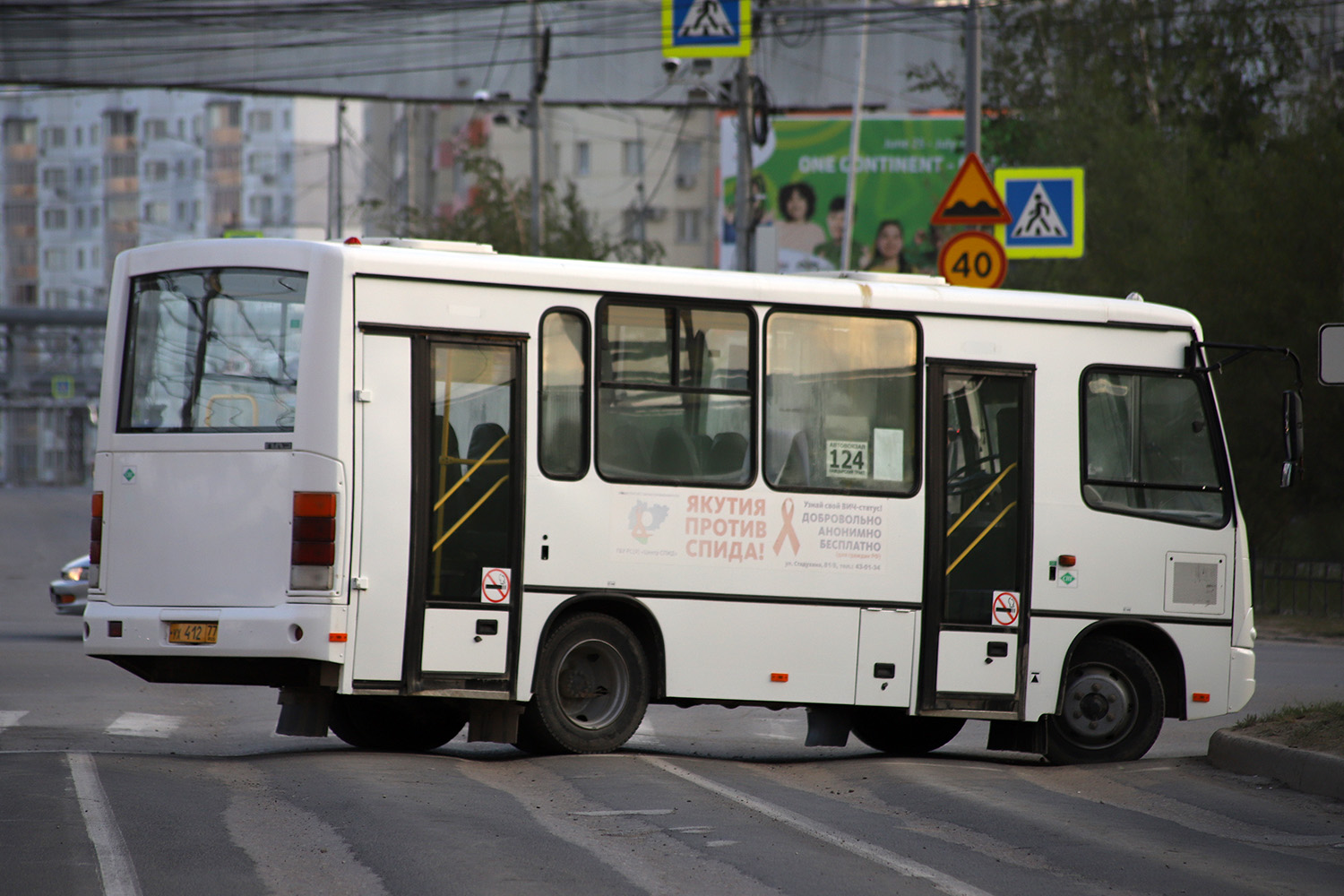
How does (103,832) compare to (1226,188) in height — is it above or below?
below

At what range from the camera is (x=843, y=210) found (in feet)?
181

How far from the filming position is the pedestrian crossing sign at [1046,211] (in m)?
20.0

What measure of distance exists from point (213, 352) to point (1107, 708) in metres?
5.92

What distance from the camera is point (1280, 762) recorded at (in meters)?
11.0

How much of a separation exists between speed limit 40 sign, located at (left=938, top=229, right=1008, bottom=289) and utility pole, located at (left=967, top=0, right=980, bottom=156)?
362 centimetres

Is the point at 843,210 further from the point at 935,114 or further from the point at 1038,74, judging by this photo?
the point at 1038,74

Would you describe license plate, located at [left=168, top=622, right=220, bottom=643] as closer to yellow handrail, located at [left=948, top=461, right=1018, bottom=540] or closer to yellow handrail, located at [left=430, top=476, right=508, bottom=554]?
yellow handrail, located at [left=430, top=476, right=508, bottom=554]

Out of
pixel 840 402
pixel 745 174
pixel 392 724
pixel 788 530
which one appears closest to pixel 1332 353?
pixel 840 402

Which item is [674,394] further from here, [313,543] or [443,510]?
[313,543]

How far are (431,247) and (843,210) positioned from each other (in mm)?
45105

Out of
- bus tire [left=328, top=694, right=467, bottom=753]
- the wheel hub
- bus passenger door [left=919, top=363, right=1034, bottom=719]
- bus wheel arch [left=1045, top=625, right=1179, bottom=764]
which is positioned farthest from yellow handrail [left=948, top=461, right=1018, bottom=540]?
bus tire [left=328, top=694, right=467, bottom=753]

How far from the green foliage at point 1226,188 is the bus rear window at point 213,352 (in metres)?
13.5

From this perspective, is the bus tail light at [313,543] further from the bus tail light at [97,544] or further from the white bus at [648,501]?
the bus tail light at [97,544]

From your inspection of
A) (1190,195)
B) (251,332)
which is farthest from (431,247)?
(1190,195)
